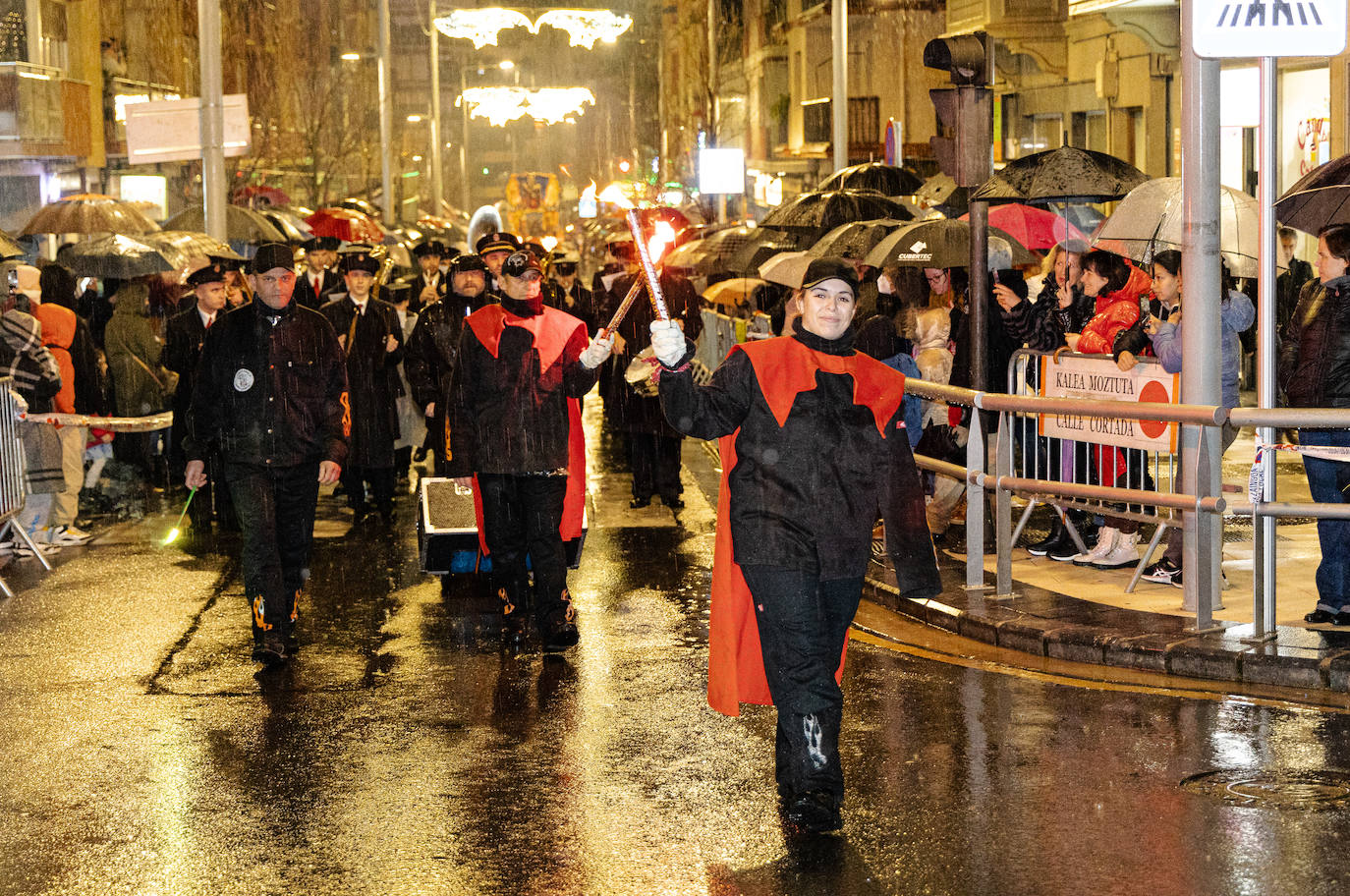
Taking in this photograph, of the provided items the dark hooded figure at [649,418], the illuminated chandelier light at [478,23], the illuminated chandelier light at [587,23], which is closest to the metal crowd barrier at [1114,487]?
the dark hooded figure at [649,418]

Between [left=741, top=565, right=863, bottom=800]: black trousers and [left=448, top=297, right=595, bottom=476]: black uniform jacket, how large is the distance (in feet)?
9.48

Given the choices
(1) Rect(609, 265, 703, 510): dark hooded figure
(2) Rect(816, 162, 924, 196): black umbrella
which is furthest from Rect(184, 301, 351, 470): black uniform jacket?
(2) Rect(816, 162, 924, 196): black umbrella

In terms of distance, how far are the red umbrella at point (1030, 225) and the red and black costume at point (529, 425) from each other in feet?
25.9

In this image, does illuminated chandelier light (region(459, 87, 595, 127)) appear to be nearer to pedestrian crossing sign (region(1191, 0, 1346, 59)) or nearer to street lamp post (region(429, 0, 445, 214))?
street lamp post (region(429, 0, 445, 214))

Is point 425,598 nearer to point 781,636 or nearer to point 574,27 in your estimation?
point 781,636

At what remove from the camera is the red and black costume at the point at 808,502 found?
620 centimetres

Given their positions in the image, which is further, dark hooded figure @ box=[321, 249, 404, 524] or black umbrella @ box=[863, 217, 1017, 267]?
dark hooded figure @ box=[321, 249, 404, 524]

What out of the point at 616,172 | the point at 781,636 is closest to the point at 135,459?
the point at 781,636

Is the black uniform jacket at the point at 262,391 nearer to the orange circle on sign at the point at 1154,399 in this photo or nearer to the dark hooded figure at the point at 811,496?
the dark hooded figure at the point at 811,496

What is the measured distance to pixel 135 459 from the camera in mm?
16188

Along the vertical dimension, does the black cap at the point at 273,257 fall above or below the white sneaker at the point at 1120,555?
above

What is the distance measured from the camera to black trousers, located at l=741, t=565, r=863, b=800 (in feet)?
20.4

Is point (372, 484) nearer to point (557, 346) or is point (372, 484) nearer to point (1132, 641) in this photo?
point (557, 346)

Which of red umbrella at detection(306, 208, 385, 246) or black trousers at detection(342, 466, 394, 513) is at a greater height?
red umbrella at detection(306, 208, 385, 246)
